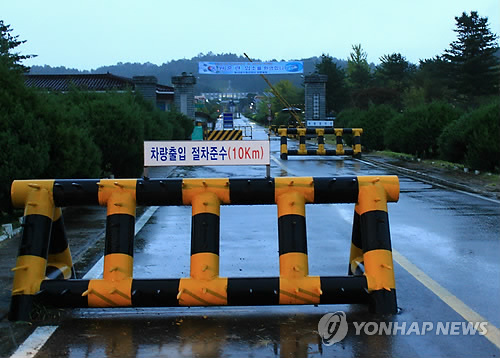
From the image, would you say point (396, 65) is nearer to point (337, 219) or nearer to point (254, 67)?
point (254, 67)

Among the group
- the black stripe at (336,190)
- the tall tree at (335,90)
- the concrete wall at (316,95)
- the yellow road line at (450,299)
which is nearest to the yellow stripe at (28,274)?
the black stripe at (336,190)

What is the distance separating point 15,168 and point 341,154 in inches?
793

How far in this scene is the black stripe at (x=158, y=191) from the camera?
680cm

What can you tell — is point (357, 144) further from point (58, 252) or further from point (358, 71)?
point (358, 71)

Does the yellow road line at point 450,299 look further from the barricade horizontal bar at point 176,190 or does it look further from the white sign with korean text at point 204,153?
the white sign with korean text at point 204,153

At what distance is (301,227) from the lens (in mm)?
6625

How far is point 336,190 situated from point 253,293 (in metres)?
1.41

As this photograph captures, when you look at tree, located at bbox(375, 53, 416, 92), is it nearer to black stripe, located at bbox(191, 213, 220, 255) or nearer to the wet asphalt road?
the wet asphalt road

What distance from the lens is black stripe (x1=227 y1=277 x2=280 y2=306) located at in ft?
20.3

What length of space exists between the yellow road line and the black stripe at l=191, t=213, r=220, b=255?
2.37m

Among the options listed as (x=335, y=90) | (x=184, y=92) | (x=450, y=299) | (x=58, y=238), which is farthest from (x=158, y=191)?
(x=335, y=90)

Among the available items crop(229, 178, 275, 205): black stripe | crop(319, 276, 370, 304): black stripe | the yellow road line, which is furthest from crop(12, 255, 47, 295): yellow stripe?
the yellow road line

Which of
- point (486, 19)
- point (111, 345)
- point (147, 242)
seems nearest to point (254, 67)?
point (486, 19)

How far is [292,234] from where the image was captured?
6.58 metres
